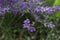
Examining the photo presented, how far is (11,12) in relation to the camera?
166 centimetres

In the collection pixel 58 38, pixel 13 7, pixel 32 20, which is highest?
pixel 13 7

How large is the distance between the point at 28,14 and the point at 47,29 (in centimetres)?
26

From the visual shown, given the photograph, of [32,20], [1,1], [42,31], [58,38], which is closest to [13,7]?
[1,1]

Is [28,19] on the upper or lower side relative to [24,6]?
lower

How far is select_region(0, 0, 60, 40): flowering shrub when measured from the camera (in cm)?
150

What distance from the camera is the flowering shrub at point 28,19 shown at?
1.50 meters

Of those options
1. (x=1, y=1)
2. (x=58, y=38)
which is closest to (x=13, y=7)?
(x=1, y=1)

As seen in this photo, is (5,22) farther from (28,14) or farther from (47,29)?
(47,29)

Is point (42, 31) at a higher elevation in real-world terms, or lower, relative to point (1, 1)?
lower

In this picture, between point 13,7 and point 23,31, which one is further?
point 23,31

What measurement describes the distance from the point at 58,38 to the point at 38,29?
0.22 meters

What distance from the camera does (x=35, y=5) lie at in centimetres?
154

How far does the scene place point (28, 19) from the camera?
4.89 ft

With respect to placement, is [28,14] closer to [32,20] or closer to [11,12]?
[32,20]
